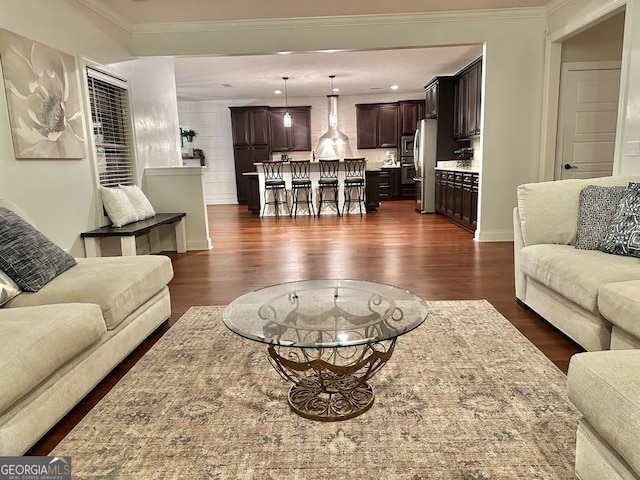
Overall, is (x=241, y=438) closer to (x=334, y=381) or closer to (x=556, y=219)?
(x=334, y=381)

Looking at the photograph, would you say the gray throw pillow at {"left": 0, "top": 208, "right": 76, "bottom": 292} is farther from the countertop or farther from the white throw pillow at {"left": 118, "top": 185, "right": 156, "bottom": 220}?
the countertop

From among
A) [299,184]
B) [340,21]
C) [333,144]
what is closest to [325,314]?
[340,21]

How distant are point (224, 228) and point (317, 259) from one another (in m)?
2.84

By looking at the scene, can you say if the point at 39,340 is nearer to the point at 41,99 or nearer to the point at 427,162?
the point at 41,99

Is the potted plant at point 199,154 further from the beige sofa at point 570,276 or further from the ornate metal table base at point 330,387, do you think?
the ornate metal table base at point 330,387

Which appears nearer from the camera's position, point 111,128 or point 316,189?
point 111,128

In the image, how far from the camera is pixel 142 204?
187 inches

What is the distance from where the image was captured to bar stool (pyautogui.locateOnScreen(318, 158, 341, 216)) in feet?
26.8

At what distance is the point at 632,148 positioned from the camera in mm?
3514

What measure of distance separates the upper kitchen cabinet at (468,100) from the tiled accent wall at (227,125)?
3657 mm

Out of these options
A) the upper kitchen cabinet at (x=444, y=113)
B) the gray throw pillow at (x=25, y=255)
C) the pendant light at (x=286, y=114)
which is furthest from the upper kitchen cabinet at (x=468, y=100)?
the gray throw pillow at (x=25, y=255)

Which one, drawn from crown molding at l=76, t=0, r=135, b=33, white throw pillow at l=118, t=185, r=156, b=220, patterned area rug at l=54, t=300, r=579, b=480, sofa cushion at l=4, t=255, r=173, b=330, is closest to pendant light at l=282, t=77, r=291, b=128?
crown molding at l=76, t=0, r=135, b=33

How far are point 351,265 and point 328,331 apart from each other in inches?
105

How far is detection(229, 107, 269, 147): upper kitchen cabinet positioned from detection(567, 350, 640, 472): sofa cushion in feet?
33.3
